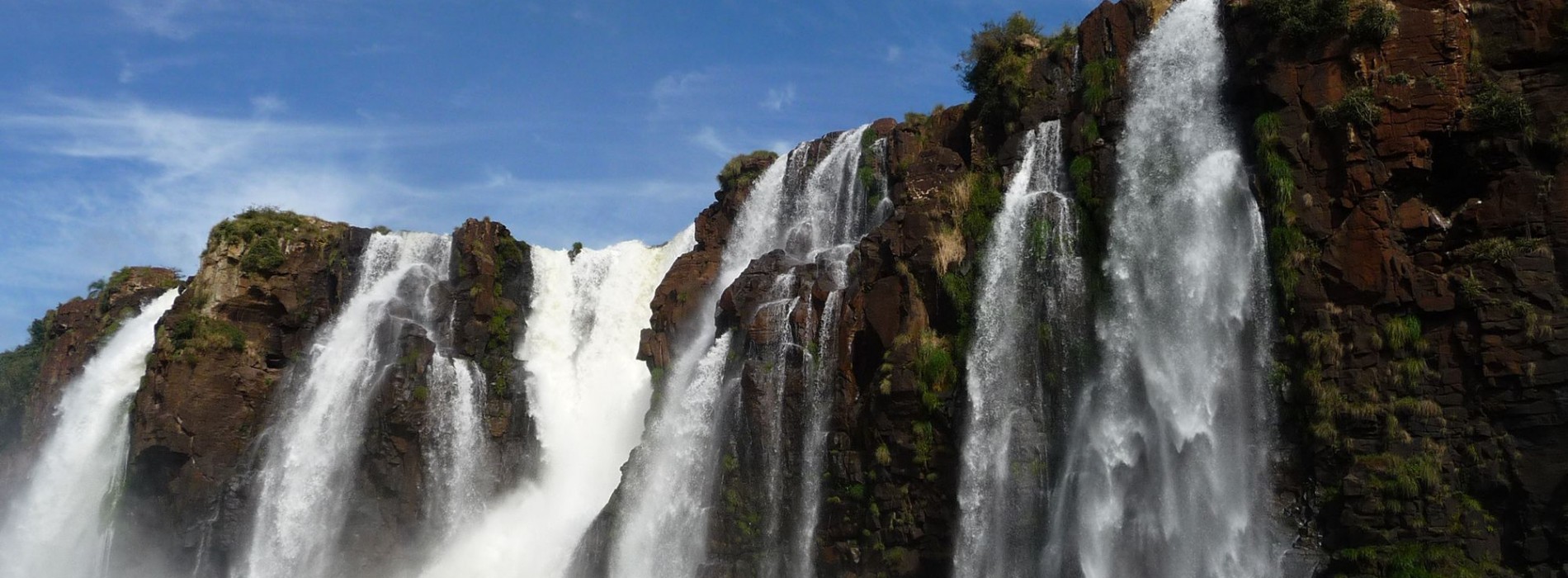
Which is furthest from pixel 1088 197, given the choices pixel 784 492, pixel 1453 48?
pixel 784 492

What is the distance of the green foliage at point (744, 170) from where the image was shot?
145 feet

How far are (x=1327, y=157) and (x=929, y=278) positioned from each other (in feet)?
31.2

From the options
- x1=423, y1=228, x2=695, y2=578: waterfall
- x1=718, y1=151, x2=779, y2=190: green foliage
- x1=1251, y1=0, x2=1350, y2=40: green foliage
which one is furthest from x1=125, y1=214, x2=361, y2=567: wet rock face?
x1=1251, y1=0, x2=1350, y2=40: green foliage

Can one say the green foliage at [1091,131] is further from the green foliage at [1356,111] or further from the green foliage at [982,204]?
the green foliage at [1356,111]

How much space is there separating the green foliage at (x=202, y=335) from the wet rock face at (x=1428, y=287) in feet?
118

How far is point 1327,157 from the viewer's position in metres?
25.3

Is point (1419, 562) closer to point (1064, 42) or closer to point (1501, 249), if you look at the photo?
point (1501, 249)

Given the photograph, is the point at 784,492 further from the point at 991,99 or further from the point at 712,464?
the point at 991,99

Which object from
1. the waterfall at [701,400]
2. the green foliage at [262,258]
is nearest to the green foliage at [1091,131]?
the waterfall at [701,400]

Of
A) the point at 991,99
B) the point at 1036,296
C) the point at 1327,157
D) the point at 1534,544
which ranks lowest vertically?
the point at 1534,544

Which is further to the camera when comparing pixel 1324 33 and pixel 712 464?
pixel 712 464

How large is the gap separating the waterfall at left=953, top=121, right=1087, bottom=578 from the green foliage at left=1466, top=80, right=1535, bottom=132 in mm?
8676

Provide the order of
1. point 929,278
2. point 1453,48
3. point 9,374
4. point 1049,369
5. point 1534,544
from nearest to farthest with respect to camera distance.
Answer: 1. point 1534,544
2. point 1453,48
3. point 1049,369
4. point 929,278
5. point 9,374

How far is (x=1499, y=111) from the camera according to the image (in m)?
23.7
